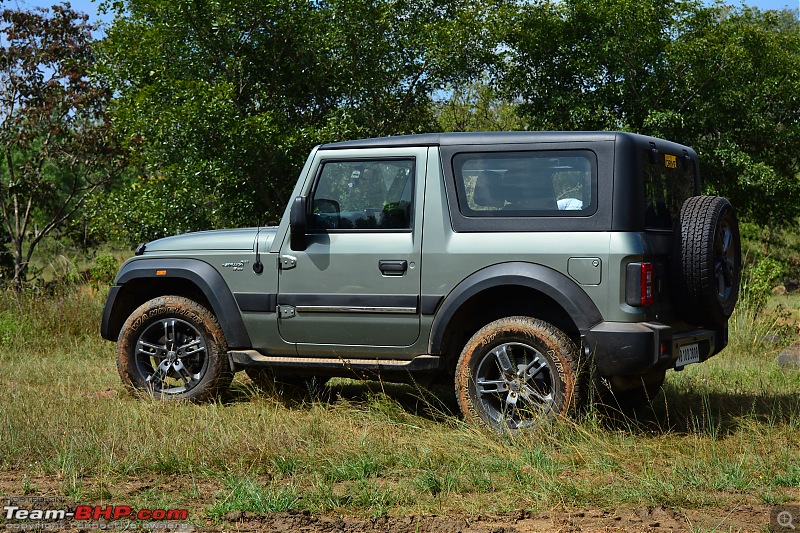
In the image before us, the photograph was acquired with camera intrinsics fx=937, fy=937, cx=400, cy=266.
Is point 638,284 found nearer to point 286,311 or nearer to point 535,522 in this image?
point 535,522

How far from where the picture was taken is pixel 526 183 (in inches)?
233

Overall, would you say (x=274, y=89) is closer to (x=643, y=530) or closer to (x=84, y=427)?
(x=84, y=427)

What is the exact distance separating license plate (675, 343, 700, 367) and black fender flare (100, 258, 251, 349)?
9.73 feet

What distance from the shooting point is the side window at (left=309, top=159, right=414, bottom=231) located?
245 inches

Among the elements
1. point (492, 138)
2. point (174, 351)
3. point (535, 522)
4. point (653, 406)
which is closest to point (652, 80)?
point (653, 406)

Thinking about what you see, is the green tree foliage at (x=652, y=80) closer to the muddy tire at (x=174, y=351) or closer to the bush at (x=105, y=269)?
the bush at (x=105, y=269)

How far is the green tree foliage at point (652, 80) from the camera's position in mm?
18016

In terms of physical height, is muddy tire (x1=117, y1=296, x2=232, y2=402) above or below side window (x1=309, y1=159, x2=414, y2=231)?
below

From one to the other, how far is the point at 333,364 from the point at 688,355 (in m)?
2.31

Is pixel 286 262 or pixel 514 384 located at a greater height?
pixel 286 262

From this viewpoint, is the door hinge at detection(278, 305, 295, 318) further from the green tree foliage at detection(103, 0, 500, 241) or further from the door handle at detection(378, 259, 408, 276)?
the green tree foliage at detection(103, 0, 500, 241)

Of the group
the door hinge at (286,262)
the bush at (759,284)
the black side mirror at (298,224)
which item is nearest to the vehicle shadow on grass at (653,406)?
the door hinge at (286,262)

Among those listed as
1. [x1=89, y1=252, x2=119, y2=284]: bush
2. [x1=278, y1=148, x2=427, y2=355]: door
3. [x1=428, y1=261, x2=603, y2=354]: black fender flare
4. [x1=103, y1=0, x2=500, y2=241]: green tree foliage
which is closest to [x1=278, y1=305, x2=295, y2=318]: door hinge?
[x1=278, y1=148, x2=427, y2=355]: door

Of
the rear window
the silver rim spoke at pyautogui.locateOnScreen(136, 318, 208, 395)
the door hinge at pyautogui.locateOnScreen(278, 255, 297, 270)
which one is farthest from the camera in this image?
the silver rim spoke at pyautogui.locateOnScreen(136, 318, 208, 395)
